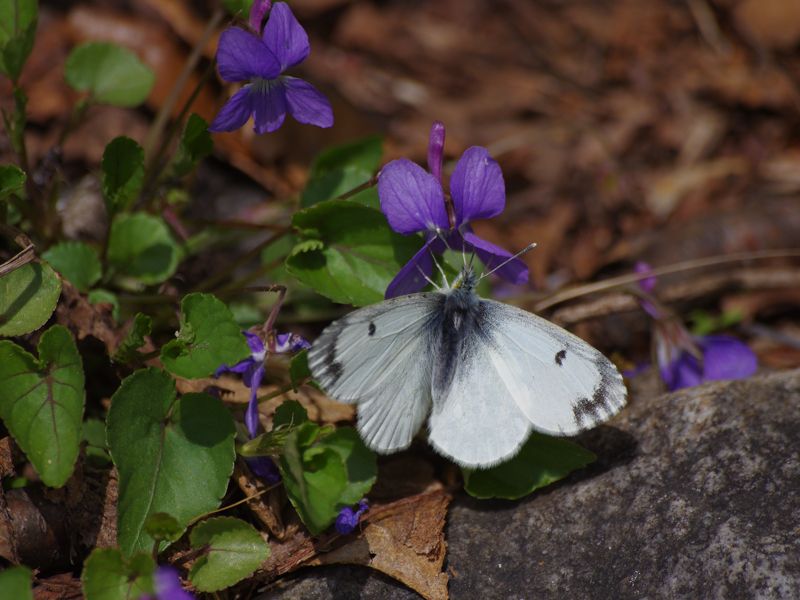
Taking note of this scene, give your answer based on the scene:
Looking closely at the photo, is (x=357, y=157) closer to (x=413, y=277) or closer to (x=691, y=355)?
(x=413, y=277)

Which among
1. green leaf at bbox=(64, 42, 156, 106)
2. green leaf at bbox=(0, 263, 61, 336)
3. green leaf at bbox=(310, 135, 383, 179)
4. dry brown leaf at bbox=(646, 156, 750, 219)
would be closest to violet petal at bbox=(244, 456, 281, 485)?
Answer: green leaf at bbox=(0, 263, 61, 336)

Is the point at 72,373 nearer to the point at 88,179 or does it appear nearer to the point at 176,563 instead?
the point at 176,563

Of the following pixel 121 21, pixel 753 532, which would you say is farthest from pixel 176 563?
pixel 121 21

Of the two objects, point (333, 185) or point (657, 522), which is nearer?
point (657, 522)

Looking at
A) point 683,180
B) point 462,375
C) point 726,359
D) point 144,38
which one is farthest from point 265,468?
point 683,180

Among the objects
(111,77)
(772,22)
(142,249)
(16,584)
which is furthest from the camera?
(772,22)

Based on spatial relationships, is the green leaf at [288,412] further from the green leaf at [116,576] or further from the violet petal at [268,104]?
the violet petal at [268,104]

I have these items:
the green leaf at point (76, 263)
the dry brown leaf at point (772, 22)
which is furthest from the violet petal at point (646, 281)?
the dry brown leaf at point (772, 22)
